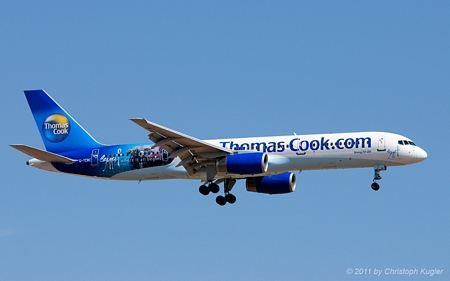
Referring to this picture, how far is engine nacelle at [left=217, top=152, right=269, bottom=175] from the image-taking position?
5125cm

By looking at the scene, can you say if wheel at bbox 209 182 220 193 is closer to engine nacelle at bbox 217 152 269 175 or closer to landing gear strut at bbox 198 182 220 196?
landing gear strut at bbox 198 182 220 196

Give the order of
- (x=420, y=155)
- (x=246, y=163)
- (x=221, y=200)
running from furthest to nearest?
1. (x=221, y=200)
2. (x=420, y=155)
3. (x=246, y=163)

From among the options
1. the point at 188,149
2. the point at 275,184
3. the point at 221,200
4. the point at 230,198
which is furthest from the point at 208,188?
the point at 188,149

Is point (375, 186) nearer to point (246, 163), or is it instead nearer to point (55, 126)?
point (246, 163)

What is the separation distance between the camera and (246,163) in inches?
2026

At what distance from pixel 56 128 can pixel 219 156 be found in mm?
12529

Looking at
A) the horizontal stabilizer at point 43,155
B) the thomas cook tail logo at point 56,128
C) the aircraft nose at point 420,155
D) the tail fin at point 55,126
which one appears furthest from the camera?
the thomas cook tail logo at point 56,128

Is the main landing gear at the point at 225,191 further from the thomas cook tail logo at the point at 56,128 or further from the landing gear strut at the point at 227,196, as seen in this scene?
the thomas cook tail logo at the point at 56,128

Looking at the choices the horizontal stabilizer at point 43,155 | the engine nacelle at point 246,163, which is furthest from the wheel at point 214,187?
the horizontal stabilizer at point 43,155

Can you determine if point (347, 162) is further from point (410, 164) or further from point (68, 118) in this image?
point (68, 118)

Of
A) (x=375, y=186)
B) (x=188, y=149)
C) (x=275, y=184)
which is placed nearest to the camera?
(x=188, y=149)

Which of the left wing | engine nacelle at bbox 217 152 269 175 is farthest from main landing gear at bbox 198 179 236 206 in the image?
engine nacelle at bbox 217 152 269 175

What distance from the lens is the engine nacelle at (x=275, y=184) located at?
185ft

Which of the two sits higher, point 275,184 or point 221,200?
point 275,184
